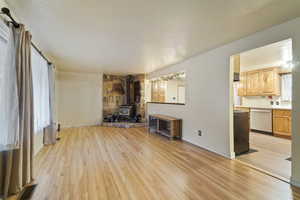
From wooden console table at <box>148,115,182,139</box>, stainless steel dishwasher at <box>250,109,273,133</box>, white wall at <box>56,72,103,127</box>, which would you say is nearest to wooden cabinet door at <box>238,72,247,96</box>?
stainless steel dishwasher at <box>250,109,273,133</box>

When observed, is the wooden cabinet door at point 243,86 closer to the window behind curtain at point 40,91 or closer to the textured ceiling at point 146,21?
the textured ceiling at point 146,21

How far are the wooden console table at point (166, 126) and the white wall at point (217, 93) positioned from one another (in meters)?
0.23

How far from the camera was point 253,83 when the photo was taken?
17.9ft

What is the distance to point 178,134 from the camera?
457 centimetres

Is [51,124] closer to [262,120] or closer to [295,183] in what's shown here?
[295,183]

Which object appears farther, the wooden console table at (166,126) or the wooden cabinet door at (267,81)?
the wooden cabinet door at (267,81)

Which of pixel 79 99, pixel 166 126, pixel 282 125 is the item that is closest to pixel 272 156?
pixel 282 125

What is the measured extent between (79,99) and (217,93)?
5.77 metres

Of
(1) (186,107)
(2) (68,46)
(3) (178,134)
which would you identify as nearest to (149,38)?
(2) (68,46)

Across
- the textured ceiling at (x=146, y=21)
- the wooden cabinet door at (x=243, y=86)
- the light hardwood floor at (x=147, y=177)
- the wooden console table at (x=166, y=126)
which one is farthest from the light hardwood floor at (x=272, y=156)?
the textured ceiling at (x=146, y=21)

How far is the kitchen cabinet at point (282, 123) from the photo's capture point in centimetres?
441

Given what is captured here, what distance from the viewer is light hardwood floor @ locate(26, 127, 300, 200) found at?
1857 mm

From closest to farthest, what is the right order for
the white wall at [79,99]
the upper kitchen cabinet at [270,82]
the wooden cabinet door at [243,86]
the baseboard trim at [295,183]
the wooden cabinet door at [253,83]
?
the baseboard trim at [295,183] → the upper kitchen cabinet at [270,82] → the wooden cabinet door at [253,83] → the wooden cabinet door at [243,86] → the white wall at [79,99]

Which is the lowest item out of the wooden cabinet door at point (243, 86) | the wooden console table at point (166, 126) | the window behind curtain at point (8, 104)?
the wooden console table at point (166, 126)
